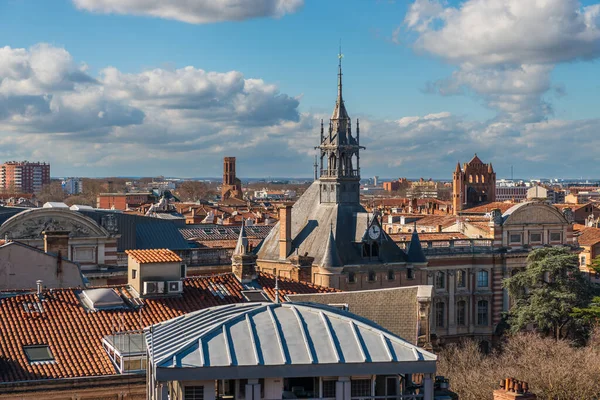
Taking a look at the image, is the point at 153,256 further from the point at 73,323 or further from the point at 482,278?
the point at 482,278

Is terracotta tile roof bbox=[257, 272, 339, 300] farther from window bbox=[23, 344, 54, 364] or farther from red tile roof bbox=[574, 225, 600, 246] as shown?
red tile roof bbox=[574, 225, 600, 246]

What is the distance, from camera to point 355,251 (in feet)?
183

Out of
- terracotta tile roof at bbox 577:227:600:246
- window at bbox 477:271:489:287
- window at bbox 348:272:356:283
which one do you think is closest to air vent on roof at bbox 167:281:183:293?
window at bbox 348:272:356:283

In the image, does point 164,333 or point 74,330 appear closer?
point 164,333

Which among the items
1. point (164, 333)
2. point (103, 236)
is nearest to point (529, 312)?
point (103, 236)

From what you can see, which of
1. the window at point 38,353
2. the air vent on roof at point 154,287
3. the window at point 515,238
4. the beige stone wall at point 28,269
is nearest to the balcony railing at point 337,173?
the window at point 515,238

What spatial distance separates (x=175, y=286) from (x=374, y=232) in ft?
87.4

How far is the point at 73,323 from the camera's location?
90.0 feet

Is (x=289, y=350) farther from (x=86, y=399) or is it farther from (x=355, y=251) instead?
(x=355, y=251)

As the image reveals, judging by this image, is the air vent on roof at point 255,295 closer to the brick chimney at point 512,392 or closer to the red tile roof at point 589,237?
the brick chimney at point 512,392

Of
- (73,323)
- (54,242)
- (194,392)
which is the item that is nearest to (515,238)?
(54,242)

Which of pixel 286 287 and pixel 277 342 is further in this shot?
pixel 286 287

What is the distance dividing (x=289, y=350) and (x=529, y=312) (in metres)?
43.0

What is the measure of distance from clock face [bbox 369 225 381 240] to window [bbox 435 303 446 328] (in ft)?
38.6
